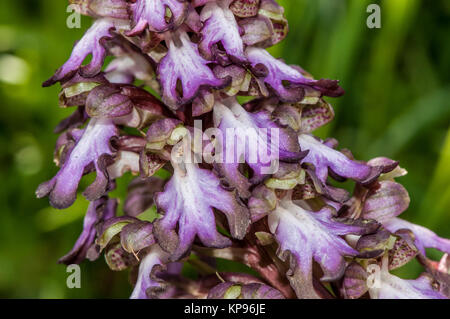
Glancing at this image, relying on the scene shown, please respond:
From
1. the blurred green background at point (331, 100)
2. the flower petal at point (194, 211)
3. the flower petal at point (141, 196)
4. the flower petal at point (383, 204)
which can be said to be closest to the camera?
the flower petal at point (194, 211)

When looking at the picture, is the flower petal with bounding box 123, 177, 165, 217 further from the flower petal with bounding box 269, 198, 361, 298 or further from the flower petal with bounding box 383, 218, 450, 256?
the flower petal with bounding box 383, 218, 450, 256

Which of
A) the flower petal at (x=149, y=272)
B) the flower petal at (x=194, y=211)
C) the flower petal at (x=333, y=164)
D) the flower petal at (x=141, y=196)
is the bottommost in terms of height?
the flower petal at (x=149, y=272)

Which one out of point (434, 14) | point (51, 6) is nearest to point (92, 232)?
point (51, 6)

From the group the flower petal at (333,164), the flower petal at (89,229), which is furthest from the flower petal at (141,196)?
the flower petal at (333,164)

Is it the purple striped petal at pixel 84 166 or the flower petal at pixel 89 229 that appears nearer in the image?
the purple striped petal at pixel 84 166

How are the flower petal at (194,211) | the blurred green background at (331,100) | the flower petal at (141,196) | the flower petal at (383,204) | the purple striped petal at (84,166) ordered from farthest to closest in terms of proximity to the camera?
the blurred green background at (331,100) < the flower petal at (141,196) < the flower petal at (383,204) < the purple striped petal at (84,166) < the flower petal at (194,211)

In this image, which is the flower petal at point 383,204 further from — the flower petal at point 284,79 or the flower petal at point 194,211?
the flower petal at point 194,211

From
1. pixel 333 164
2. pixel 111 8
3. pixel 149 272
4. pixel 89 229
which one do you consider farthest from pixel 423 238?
pixel 111 8

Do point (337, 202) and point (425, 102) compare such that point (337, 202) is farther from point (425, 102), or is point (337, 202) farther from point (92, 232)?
point (425, 102)

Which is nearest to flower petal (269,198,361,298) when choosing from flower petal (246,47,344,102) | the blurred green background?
flower petal (246,47,344,102)
